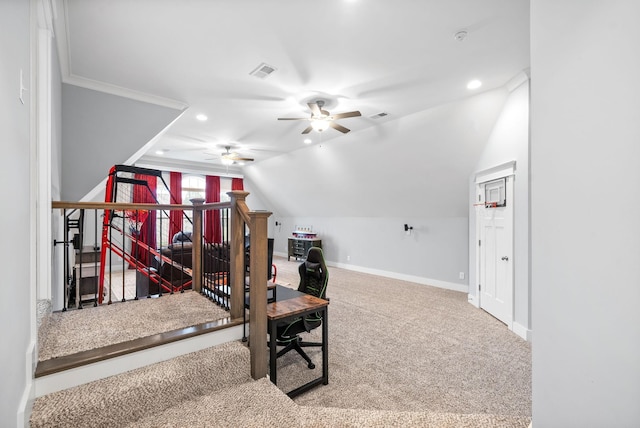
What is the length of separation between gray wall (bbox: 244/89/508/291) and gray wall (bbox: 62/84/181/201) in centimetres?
350

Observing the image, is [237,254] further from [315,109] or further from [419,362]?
[315,109]

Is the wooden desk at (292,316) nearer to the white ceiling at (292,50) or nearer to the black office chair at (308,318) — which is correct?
the black office chair at (308,318)

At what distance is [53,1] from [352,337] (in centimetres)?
416

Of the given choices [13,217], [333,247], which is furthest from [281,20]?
[333,247]

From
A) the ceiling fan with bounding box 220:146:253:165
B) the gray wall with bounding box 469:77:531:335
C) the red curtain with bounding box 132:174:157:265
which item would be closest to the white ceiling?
the gray wall with bounding box 469:77:531:335

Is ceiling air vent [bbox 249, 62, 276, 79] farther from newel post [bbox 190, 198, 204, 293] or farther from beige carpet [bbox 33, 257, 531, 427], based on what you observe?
beige carpet [bbox 33, 257, 531, 427]

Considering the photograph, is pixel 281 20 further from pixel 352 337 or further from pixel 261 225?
pixel 352 337

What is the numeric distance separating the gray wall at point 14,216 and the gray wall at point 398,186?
14.7 feet

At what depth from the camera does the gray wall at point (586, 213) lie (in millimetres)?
771

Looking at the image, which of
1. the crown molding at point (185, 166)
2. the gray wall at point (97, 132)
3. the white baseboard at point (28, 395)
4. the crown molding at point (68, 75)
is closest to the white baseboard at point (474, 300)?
the white baseboard at point (28, 395)

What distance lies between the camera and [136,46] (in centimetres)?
272

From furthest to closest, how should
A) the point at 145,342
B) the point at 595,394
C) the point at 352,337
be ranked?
the point at 352,337
the point at 145,342
the point at 595,394

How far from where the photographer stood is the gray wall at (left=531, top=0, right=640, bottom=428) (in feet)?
2.53

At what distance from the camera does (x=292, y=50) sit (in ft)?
9.18
